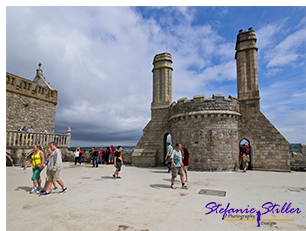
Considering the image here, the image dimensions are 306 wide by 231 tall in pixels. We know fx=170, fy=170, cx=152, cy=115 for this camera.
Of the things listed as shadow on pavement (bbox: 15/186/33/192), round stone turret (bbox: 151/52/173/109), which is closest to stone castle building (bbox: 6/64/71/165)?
shadow on pavement (bbox: 15/186/33/192)

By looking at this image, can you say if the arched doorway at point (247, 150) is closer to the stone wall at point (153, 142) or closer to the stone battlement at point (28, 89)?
the stone wall at point (153, 142)

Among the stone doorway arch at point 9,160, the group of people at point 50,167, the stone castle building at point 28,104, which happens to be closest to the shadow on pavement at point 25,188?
the group of people at point 50,167

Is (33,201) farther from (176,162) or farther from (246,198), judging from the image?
(246,198)

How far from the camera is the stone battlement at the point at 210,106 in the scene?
38.0 feet

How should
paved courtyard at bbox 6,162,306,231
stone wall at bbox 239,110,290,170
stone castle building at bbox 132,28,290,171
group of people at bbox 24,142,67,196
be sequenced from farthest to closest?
stone wall at bbox 239,110,290,170, stone castle building at bbox 132,28,290,171, group of people at bbox 24,142,67,196, paved courtyard at bbox 6,162,306,231

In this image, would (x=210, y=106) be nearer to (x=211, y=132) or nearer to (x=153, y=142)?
(x=211, y=132)

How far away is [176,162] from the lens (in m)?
6.65

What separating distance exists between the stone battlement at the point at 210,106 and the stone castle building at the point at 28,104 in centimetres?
1504

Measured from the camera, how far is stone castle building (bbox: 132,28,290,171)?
1126 cm

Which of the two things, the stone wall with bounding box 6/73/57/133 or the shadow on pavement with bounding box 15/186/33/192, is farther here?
the stone wall with bounding box 6/73/57/133

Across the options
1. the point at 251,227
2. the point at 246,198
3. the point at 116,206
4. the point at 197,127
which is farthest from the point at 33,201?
the point at 197,127

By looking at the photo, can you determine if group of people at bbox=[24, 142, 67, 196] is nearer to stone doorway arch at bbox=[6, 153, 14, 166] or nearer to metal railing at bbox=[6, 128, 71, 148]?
stone doorway arch at bbox=[6, 153, 14, 166]

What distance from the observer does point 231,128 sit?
11727 millimetres

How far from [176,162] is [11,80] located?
690 inches
